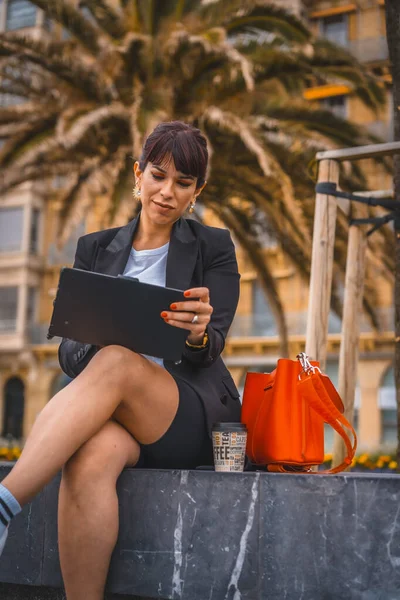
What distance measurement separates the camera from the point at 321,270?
3.81m

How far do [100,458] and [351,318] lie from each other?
2.15 metres

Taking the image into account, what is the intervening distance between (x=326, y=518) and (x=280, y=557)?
0.17 meters

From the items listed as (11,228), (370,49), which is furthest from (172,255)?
(11,228)

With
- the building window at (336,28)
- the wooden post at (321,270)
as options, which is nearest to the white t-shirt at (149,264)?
the wooden post at (321,270)

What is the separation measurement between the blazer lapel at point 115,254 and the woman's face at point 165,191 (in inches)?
4.8

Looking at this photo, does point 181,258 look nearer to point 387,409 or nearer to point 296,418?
point 296,418

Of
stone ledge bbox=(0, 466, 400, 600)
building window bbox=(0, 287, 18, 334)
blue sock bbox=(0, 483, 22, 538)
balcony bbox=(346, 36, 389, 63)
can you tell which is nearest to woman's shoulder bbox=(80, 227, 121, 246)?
stone ledge bbox=(0, 466, 400, 600)

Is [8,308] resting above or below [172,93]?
below

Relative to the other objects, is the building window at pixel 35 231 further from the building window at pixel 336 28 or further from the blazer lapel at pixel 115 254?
the blazer lapel at pixel 115 254

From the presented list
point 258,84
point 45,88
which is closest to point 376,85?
point 258,84

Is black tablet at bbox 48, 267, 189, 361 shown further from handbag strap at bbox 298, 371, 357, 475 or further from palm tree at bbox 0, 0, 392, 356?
palm tree at bbox 0, 0, 392, 356

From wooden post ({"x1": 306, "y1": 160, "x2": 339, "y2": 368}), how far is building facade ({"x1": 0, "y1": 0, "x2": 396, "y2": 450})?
17.5 m

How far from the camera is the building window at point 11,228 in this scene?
92.2ft

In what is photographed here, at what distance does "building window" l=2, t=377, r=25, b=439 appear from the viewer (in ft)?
93.3
